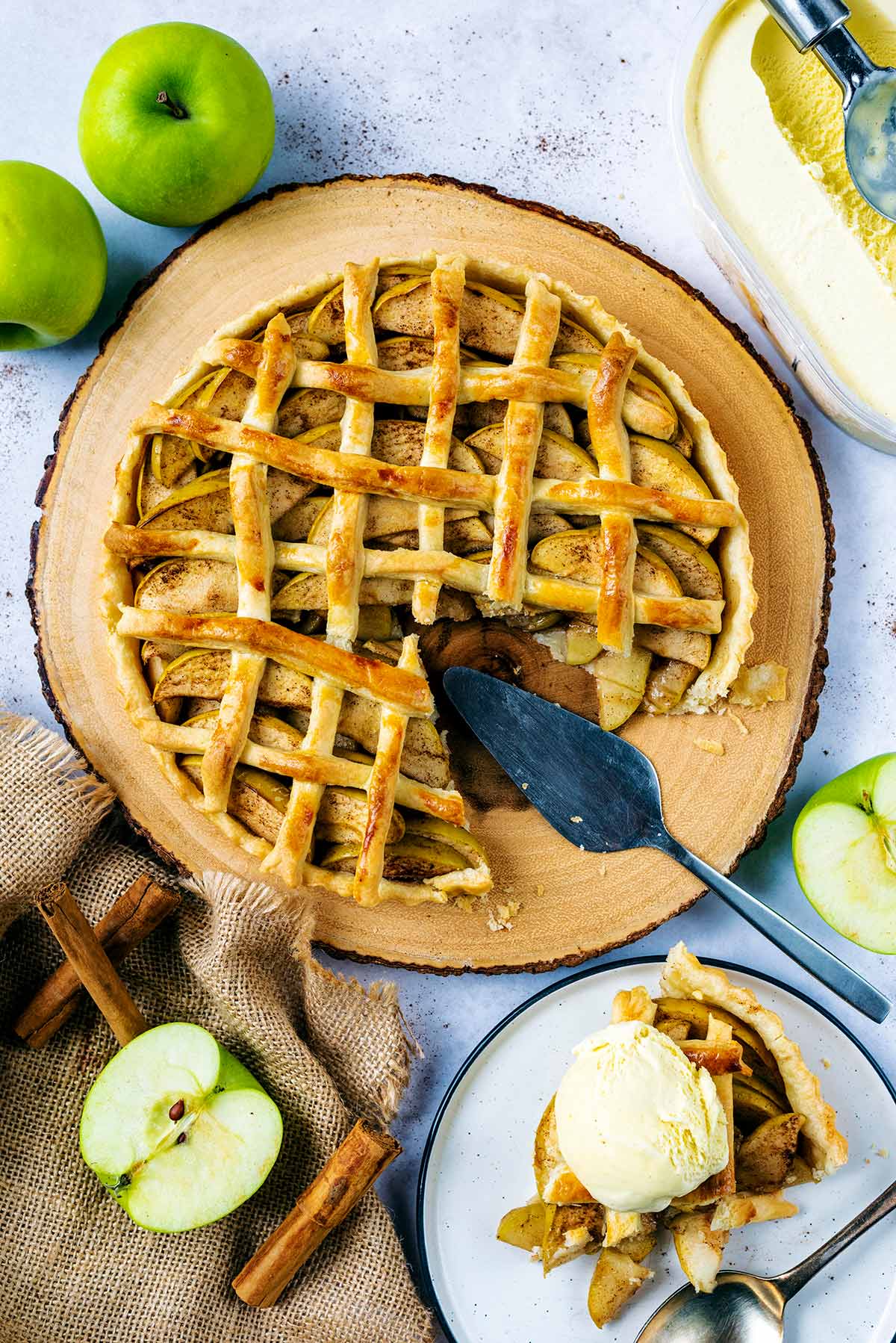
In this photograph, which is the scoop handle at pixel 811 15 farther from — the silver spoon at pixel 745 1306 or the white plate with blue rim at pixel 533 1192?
the silver spoon at pixel 745 1306

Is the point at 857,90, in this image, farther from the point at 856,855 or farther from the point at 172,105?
the point at 856,855

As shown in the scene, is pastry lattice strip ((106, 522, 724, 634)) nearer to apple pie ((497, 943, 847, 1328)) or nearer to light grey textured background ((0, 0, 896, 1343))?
light grey textured background ((0, 0, 896, 1343))

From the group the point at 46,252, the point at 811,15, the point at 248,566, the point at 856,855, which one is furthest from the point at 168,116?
the point at 856,855

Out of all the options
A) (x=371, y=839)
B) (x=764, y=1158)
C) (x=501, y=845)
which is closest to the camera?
(x=371, y=839)

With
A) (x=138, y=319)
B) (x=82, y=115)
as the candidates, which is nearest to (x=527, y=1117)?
(x=138, y=319)

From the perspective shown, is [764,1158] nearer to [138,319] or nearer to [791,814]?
[791,814]

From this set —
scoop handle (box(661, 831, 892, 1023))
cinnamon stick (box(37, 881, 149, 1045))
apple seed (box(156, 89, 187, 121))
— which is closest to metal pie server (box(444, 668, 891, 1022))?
scoop handle (box(661, 831, 892, 1023))
